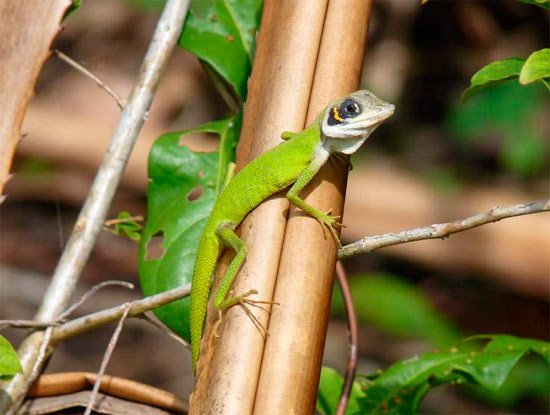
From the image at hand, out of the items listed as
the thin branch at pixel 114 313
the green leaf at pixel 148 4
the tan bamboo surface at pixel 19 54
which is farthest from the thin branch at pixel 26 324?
the green leaf at pixel 148 4

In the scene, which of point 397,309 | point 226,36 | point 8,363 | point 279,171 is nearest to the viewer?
point 8,363

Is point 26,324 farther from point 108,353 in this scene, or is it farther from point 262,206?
point 262,206

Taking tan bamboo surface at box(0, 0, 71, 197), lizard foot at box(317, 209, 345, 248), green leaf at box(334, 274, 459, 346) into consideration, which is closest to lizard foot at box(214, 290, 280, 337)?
lizard foot at box(317, 209, 345, 248)

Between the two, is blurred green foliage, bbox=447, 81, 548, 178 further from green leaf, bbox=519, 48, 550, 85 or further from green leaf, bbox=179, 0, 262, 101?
green leaf, bbox=519, 48, 550, 85

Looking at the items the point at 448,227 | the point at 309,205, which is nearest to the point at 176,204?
the point at 309,205

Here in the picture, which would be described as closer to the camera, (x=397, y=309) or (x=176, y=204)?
(x=176, y=204)

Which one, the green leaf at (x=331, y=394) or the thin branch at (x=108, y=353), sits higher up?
the green leaf at (x=331, y=394)

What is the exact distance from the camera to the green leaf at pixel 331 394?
275cm

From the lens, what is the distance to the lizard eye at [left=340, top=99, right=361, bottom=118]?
7.37ft

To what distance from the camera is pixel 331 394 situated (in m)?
2.78

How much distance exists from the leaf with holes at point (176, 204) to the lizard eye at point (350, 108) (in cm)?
63

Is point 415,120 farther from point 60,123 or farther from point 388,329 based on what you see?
point 60,123

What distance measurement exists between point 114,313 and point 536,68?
A: 1146 mm

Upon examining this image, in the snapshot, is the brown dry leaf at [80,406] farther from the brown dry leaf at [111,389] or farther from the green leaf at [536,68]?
the green leaf at [536,68]
